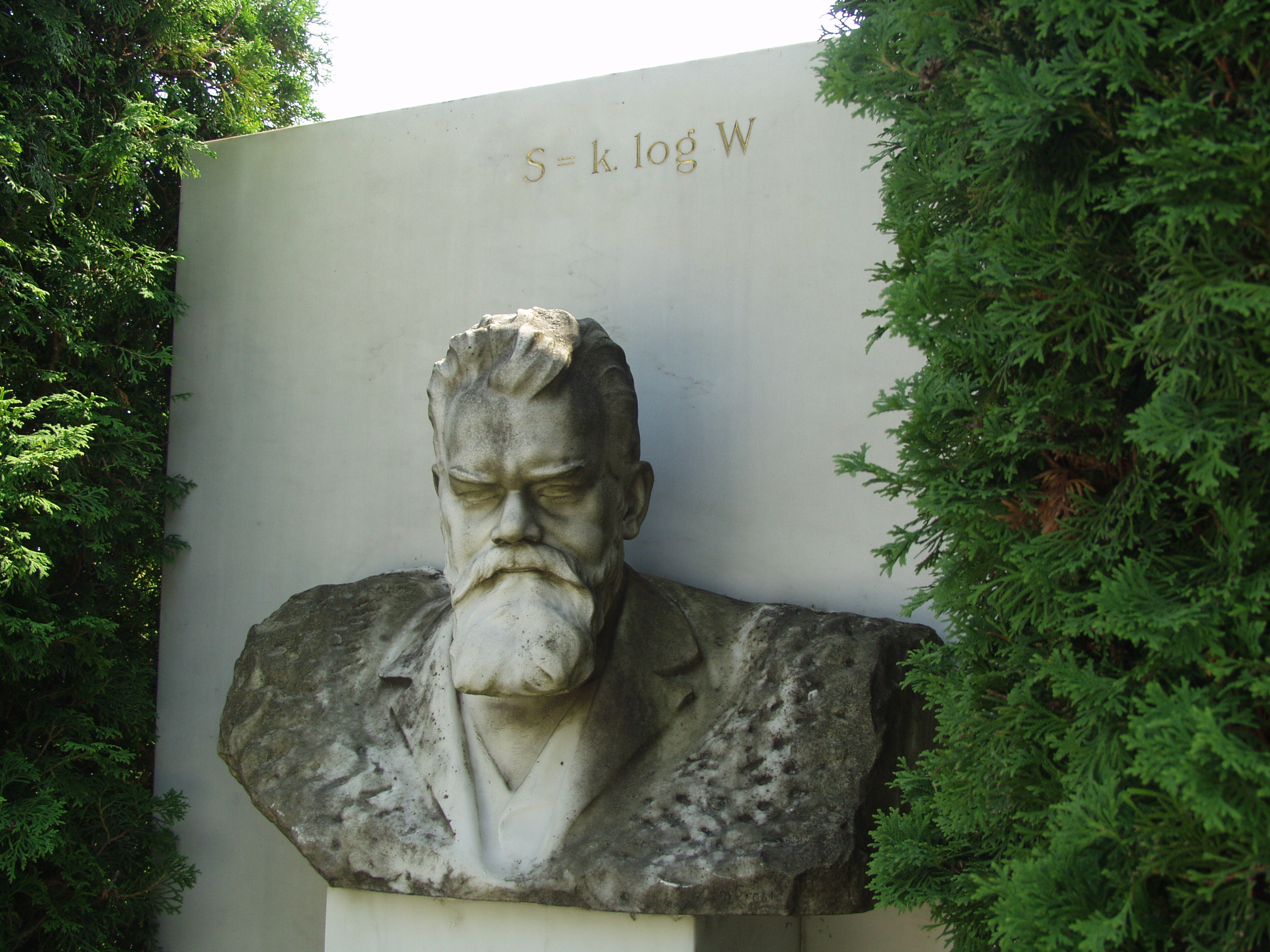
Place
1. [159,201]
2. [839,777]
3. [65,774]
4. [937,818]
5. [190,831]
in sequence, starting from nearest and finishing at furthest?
[937,818]
[839,777]
[65,774]
[190,831]
[159,201]

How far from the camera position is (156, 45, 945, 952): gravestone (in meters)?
3.69

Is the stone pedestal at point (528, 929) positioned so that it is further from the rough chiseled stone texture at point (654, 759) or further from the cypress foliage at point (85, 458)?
the cypress foliage at point (85, 458)

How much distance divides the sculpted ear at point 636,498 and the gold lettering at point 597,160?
1.26m

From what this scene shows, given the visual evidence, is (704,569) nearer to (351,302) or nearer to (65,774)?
(351,302)

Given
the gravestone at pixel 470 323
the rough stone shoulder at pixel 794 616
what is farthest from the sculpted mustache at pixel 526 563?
the gravestone at pixel 470 323

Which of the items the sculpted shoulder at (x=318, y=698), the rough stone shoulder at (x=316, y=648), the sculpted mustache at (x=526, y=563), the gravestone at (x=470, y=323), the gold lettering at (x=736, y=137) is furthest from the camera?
the gold lettering at (x=736, y=137)

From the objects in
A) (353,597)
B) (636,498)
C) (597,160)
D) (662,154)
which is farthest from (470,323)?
(636,498)

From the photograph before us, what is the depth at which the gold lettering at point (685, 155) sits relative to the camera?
389 centimetres

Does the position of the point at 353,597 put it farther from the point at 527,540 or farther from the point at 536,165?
the point at 536,165

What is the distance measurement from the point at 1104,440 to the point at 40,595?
3.38m

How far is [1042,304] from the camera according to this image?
6.43ft

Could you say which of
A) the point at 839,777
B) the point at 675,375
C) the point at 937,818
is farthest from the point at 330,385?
the point at 937,818

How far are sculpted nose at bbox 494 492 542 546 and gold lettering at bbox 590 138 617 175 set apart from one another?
59.7 inches

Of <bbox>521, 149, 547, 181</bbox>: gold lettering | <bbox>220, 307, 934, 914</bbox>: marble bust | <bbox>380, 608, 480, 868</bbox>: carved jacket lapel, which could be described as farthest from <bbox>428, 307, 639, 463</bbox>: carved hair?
<bbox>521, 149, 547, 181</bbox>: gold lettering
